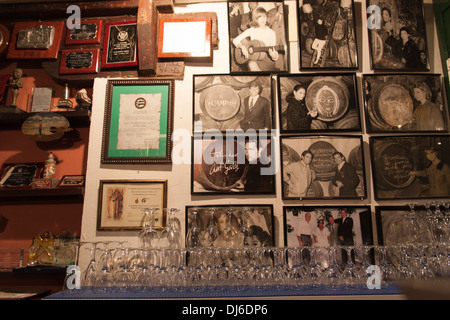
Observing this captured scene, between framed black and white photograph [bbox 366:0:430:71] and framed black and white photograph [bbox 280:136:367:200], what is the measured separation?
2.30 ft

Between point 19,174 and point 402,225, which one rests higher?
point 19,174

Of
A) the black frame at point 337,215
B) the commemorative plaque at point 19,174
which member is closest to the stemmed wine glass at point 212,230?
the black frame at point 337,215

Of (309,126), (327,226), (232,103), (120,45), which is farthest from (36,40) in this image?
(327,226)

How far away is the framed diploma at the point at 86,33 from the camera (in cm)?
274

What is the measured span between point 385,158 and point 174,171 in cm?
154

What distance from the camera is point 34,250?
2.51 metres

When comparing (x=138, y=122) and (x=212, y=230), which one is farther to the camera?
(x=138, y=122)

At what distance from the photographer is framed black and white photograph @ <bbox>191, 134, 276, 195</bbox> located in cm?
240

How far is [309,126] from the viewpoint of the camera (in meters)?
2.50

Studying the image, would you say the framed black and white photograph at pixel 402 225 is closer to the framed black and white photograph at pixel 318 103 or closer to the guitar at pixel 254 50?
the framed black and white photograph at pixel 318 103

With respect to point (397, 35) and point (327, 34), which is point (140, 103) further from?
point (397, 35)

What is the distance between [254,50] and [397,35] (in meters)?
1.13

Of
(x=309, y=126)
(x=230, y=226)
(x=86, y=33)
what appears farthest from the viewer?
(x=86, y=33)
